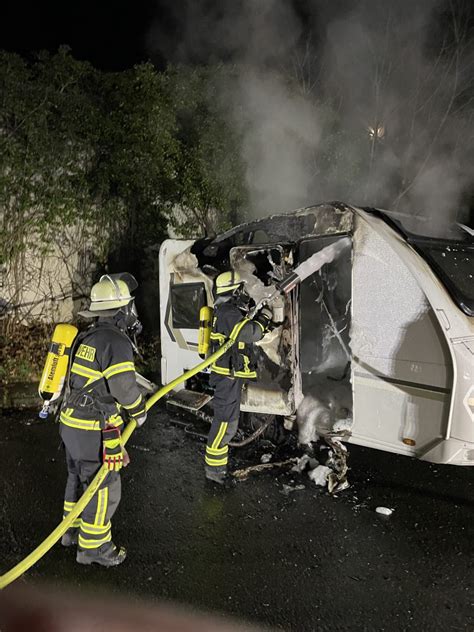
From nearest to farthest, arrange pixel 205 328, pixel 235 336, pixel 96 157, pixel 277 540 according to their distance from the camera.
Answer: pixel 277 540
pixel 235 336
pixel 205 328
pixel 96 157

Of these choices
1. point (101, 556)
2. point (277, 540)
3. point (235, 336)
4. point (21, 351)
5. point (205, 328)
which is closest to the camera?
point (101, 556)

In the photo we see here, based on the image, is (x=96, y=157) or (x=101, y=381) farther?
(x=96, y=157)

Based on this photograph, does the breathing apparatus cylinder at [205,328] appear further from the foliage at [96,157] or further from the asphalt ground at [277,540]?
the foliage at [96,157]

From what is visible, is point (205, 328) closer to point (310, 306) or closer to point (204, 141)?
point (310, 306)

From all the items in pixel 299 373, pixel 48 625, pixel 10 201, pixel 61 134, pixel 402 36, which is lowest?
pixel 48 625

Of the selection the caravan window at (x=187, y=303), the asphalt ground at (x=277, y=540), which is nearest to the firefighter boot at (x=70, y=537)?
the asphalt ground at (x=277, y=540)

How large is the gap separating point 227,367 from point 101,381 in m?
1.48

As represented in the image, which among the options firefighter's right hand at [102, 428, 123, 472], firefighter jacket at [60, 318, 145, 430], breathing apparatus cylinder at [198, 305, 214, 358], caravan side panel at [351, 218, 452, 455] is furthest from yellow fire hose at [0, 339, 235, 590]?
caravan side panel at [351, 218, 452, 455]

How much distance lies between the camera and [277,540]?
3.63 m

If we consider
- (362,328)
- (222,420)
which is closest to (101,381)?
(222,420)

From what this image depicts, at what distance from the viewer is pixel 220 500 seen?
4176 mm

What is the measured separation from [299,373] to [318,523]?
1276 mm

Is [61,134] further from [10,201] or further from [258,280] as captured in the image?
[258,280]

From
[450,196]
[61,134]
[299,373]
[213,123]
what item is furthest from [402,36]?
[299,373]
